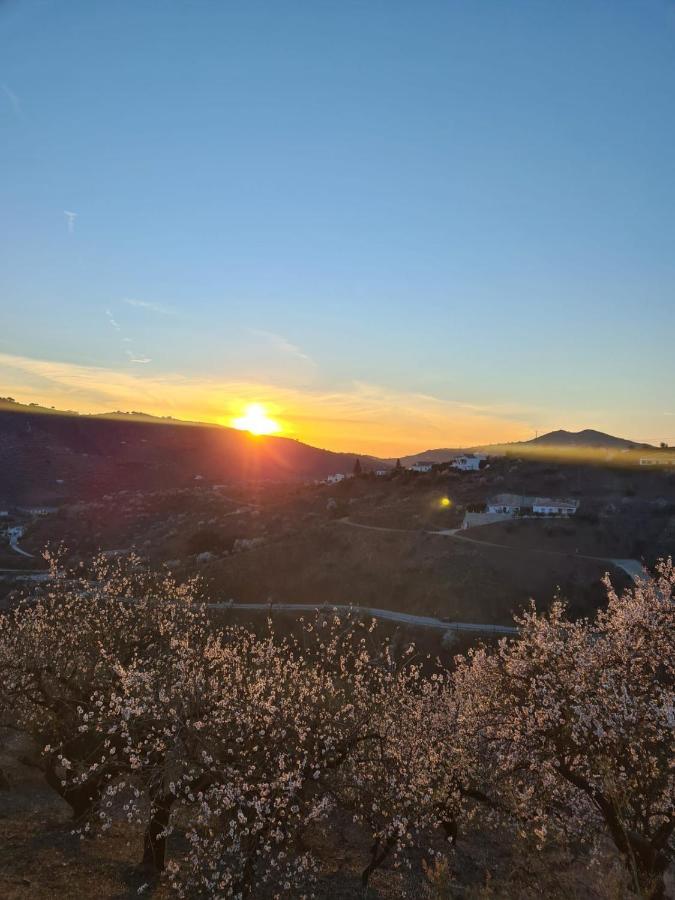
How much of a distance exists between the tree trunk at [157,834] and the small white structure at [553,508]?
310 ft

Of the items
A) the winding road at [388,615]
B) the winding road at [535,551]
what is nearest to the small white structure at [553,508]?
the winding road at [535,551]

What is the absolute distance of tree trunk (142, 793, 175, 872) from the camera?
15.9m

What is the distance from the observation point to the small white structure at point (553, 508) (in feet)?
341

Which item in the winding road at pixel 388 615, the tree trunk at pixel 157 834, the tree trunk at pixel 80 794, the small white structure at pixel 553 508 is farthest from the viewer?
the small white structure at pixel 553 508

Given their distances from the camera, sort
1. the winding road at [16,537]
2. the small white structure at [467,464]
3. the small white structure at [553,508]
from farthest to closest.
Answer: the small white structure at [467,464] → the small white structure at [553,508] → the winding road at [16,537]

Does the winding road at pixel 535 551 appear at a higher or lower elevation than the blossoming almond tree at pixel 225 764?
lower

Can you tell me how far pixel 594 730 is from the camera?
52.8 ft

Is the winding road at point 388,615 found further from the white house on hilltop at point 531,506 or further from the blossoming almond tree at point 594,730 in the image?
the white house on hilltop at point 531,506

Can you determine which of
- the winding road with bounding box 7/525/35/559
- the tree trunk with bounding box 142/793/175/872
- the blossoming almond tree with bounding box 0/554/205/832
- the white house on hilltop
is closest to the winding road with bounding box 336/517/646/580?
the white house on hilltop

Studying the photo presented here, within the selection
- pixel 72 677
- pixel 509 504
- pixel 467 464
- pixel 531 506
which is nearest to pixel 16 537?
pixel 509 504

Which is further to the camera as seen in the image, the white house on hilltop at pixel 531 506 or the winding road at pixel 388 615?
the white house on hilltop at pixel 531 506

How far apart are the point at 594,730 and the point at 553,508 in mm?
94011

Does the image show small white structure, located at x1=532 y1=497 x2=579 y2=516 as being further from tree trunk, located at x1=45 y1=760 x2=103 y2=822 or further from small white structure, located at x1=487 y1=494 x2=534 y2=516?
tree trunk, located at x1=45 y1=760 x2=103 y2=822

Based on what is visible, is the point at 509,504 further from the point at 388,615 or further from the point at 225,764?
the point at 225,764
